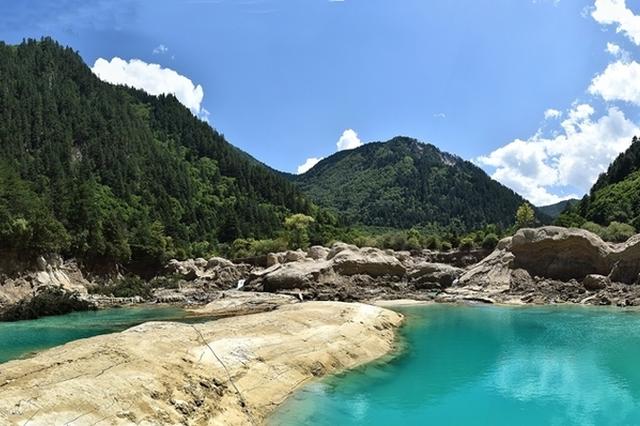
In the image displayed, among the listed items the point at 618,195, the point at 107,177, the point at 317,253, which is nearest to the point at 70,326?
the point at 317,253

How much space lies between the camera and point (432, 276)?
A: 6906 centimetres

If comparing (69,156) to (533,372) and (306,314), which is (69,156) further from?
(533,372)

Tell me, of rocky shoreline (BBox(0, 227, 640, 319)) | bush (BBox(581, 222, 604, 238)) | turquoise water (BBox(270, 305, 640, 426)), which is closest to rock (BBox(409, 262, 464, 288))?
rocky shoreline (BBox(0, 227, 640, 319))

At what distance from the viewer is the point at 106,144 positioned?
535 ft

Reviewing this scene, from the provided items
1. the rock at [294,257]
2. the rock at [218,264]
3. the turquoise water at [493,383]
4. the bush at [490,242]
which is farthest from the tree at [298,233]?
the turquoise water at [493,383]

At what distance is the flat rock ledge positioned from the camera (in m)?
15.4

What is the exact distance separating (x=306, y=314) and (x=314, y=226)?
11625 centimetres

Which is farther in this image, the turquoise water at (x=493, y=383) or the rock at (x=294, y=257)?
the rock at (x=294, y=257)

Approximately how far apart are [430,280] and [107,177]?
110 m

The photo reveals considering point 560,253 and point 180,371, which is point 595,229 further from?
point 180,371

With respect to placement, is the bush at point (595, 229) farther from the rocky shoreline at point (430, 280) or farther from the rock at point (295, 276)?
the rock at point (295, 276)

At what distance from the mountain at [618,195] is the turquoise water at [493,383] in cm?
7680

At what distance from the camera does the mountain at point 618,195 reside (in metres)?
114

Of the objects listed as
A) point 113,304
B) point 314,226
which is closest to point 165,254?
point 113,304
